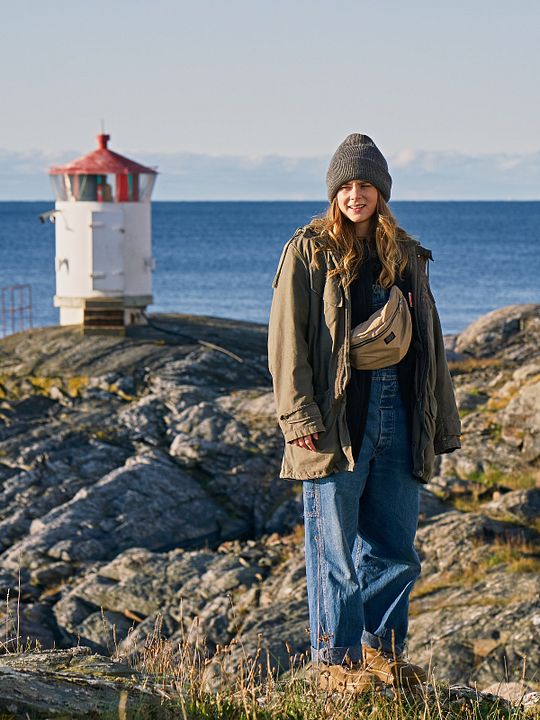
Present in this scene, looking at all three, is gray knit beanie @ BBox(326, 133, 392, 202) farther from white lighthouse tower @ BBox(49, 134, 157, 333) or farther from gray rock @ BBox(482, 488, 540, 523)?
white lighthouse tower @ BBox(49, 134, 157, 333)

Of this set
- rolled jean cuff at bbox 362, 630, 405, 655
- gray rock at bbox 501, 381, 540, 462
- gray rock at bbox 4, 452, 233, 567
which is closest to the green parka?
rolled jean cuff at bbox 362, 630, 405, 655

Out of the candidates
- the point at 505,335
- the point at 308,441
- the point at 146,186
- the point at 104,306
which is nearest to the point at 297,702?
the point at 308,441

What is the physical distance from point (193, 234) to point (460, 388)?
113m

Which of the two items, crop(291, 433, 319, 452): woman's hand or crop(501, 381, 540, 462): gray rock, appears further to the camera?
crop(501, 381, 540, 462): gray rock

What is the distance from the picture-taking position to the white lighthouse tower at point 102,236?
57.8ft

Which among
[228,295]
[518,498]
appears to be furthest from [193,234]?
[518,498]

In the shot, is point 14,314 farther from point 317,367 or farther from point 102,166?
point 317,367

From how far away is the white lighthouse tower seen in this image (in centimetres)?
1761

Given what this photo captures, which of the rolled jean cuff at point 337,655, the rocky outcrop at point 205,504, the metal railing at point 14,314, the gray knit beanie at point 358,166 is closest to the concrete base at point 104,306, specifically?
the rocky outcrop at point 205,504

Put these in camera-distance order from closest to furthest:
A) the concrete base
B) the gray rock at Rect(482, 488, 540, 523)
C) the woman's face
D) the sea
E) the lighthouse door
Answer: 1. the woman's face
2. the gray rock at Rect(482, 488, 540, 523)
3. the concrete base
4. the lighthouse door
5. the sea

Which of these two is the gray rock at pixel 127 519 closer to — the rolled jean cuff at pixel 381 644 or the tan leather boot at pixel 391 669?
the rolled jean cuff at pixel 381 644

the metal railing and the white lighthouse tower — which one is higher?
the white lighthouse tower

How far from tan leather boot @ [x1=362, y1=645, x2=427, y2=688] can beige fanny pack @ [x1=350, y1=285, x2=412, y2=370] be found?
3.72 ft

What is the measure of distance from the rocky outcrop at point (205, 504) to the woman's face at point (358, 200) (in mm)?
3503
